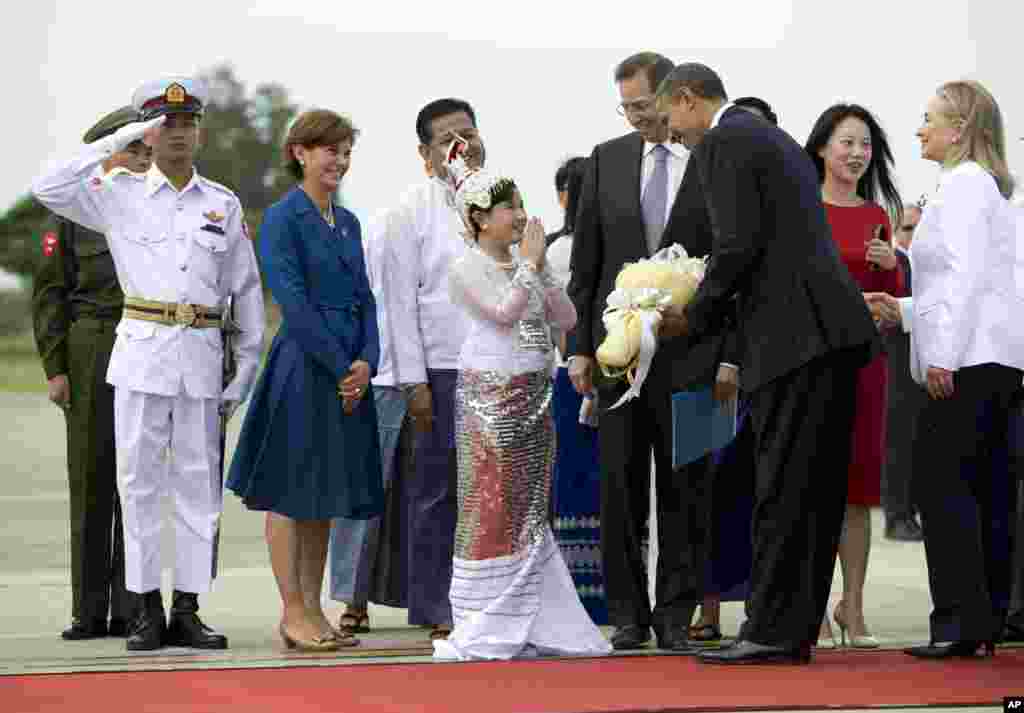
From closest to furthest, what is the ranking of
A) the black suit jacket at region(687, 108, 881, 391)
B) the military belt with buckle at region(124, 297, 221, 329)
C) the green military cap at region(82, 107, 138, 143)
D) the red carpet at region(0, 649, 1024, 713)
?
the red carpet at region(0, 649, 1024, 713)
the black suit jacket at region(687, 108, 881, 391)
the military belt with buckle at region(124, 297, 221, 329)
the green military cap at region(82, 107, 138, 143)

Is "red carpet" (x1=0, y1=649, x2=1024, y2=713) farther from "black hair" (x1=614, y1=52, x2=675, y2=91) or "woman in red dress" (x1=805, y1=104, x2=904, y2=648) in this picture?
"black hair" (x1=614, y1=52, x2=675, y2=91)

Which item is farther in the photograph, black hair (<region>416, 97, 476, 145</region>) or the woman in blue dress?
black hair (<region>416, 97, 476, 145</region>)

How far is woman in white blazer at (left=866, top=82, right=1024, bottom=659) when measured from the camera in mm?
6848

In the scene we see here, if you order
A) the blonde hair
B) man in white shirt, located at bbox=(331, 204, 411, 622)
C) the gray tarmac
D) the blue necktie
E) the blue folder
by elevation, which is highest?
the blonde hair

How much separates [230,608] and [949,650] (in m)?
3.07

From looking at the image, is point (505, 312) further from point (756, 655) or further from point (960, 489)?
point (960, 489)

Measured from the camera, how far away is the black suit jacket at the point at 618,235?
718 cm

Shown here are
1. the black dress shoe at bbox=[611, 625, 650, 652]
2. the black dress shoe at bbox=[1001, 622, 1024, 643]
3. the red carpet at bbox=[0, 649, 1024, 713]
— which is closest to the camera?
the red carpet at bbox=[0, 649, 1024, 713]

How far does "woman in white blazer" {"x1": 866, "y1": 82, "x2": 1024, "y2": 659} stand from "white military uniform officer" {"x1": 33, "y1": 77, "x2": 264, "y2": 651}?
2.31m

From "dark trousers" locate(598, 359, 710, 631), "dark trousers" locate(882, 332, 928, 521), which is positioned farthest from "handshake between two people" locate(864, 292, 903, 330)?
"dark trousers" locate(882, 332, 928, 521)

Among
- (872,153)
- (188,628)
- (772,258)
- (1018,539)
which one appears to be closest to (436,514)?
(188,628)

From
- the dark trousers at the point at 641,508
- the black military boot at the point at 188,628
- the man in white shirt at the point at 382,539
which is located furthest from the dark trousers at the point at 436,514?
the black military boot at the point at 188,628

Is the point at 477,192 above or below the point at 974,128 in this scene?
below

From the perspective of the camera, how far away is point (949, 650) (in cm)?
681
